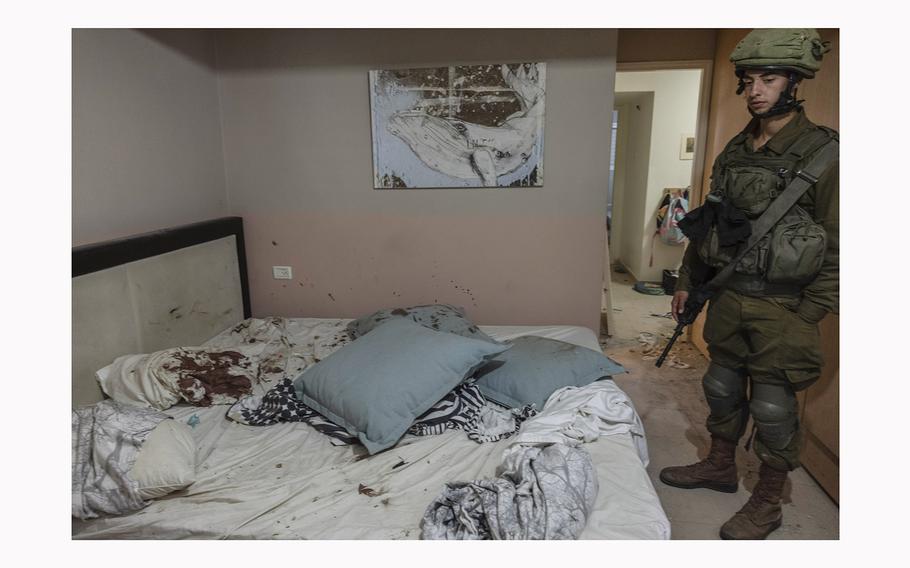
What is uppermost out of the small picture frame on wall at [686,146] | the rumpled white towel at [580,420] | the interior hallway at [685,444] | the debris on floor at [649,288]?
the small picture frame on wall at [686,146]

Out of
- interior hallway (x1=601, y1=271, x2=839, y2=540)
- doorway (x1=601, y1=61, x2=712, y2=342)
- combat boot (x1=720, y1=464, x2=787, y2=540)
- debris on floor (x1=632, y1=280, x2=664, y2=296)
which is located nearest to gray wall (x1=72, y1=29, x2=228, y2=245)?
interior hallway (x1=601, y1=271, x2=839, y2=540)

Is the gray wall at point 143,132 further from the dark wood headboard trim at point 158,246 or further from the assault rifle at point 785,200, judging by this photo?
the assault rifle at point 785,200

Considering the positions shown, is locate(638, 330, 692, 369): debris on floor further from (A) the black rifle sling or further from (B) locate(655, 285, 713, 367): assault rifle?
(A) the black rifle sling

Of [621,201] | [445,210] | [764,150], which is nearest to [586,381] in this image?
[764,150]

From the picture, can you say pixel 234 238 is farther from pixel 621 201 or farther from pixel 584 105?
pixel 621 201

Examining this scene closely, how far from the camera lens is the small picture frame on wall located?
16.1ft

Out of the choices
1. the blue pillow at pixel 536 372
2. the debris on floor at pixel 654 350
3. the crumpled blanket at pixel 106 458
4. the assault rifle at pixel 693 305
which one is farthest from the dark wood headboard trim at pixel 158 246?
the debris on floor at pixel 654 350

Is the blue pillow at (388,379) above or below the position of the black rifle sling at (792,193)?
below

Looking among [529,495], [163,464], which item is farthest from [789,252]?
[163,464]

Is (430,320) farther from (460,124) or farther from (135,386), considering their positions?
(135,386)

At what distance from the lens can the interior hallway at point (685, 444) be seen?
5.88ft

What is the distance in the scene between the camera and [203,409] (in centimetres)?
177

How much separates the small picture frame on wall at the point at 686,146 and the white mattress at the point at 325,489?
4214 millimetres

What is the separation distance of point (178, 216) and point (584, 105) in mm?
1950
